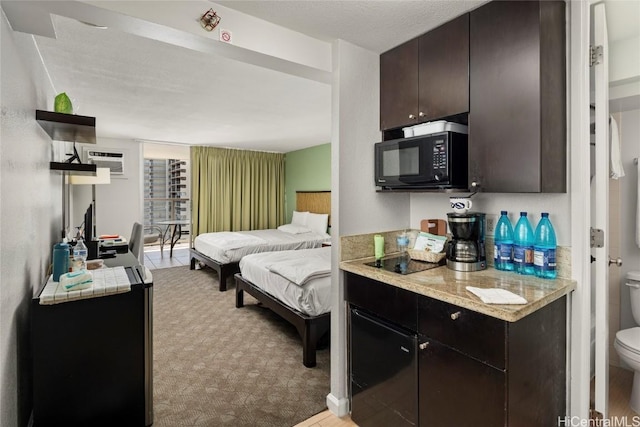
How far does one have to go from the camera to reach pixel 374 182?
2.16 metres

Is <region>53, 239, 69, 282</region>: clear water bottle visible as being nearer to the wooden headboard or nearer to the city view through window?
the wooden headboard

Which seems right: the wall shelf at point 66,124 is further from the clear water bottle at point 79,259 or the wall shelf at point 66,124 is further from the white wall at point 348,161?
the white wall at point 348,161

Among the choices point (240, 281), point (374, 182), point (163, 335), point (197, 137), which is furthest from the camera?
point (197, 137)

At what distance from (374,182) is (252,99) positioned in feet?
6.29

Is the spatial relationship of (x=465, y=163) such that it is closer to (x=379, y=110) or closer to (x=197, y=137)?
(x=379, y=110)

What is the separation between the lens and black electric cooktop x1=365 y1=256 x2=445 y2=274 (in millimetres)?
1780

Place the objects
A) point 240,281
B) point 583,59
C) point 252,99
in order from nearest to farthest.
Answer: point 583,59 → point 252,99 → point 240,281

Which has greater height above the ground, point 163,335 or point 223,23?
point 223,23

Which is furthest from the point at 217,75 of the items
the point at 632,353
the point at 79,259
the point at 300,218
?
the point at 300,218

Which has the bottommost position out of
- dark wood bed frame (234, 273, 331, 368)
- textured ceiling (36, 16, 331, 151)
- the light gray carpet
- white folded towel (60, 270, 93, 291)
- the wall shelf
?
the light gray carpet

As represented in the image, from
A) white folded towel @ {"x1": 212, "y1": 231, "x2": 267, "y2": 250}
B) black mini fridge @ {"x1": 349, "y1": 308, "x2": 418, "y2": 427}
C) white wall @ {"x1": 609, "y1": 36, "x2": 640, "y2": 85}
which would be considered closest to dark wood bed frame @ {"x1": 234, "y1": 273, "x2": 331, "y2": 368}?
black mini fridge @ {"x1": 349, "y1": 308, "x2": 418, "y2": 427}

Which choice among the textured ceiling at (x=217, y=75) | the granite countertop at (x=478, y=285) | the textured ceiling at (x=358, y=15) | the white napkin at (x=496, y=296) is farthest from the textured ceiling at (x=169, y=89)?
the white napkin at (x=496, y=296)

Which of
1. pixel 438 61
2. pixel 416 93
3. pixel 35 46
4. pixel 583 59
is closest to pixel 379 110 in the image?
pixel 416 93

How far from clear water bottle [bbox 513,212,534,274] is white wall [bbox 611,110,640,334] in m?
1.37
